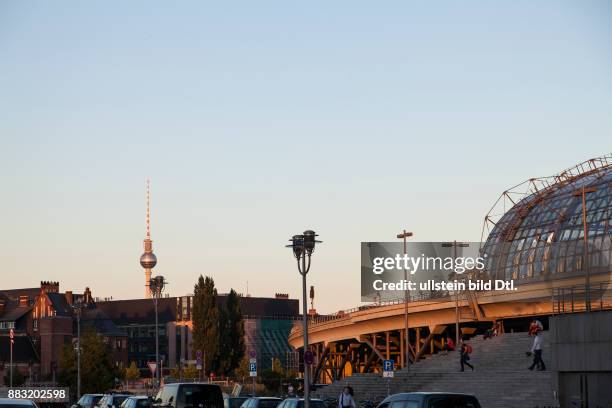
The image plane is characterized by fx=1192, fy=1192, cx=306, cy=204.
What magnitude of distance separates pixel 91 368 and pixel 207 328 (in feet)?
101

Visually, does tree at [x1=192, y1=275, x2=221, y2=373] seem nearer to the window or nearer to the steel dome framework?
the steel dome framework

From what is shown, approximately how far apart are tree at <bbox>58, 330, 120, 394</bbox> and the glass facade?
1447 inches

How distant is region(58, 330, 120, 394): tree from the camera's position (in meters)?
109

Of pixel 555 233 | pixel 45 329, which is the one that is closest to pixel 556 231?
pixel 555 233

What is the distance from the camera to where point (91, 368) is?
11006 centimetres

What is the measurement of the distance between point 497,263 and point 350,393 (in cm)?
6315

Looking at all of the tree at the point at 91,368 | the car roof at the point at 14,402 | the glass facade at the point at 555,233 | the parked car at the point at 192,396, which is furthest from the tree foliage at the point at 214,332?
the car roof at the point at 14,402

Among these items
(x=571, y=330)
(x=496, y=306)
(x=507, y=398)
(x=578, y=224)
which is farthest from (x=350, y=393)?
(x=578, y=224)

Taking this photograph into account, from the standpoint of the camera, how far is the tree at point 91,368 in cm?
10919

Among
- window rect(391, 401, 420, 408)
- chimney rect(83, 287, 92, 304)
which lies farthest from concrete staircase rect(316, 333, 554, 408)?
chimney rect(83, 287, 92, 304)

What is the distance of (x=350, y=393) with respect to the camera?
4128 cm

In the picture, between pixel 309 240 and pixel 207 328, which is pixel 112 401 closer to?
pixel 309 240

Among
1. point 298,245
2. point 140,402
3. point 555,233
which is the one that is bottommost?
point 140,402

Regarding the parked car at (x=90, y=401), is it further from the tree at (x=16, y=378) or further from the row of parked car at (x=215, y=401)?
the tree at (x=16, y=378)
